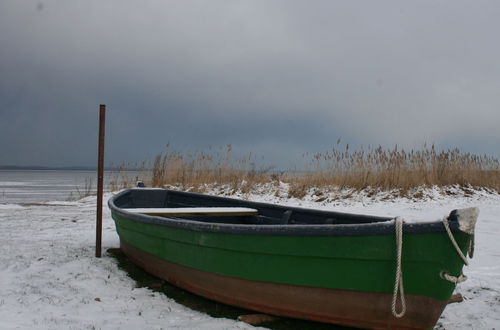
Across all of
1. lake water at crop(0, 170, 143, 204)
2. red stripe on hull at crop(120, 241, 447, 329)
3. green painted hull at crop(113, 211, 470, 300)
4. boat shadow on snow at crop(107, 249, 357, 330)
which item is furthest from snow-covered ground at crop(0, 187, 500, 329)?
lake water at crop(0, 170, 143, 204)

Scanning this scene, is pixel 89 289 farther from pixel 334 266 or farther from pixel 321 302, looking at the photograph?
pixel 334 266

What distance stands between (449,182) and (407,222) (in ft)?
31.9

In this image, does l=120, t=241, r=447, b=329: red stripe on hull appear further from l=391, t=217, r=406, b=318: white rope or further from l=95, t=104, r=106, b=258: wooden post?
l=95, t=104, r=106, b=258: wooden post

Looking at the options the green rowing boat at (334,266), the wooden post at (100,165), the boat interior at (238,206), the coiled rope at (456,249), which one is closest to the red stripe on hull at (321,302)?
the green rowing boat at (334,266)

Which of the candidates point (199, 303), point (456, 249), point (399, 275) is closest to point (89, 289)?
point (199, 303)

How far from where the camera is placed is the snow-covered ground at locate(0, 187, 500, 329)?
341cm

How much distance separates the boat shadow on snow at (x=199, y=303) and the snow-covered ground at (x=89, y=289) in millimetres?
102

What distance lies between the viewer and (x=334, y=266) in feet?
10.1

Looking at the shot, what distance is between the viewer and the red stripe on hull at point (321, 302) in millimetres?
2988

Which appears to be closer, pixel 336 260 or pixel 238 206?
pixel 336 260

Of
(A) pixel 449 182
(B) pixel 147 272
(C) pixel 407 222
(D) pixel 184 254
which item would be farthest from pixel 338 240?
(A) pixel 449 182

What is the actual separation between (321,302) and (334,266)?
0.31 metres

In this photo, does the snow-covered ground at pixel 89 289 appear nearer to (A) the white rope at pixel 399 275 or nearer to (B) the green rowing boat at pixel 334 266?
(B) the green rowing boat at pixel 334 266

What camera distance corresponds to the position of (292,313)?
11.0ft
